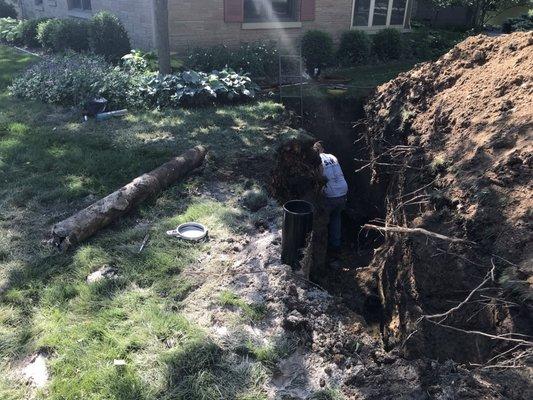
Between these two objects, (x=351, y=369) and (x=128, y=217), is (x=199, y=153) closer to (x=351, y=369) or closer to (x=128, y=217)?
(x=128, y=217)

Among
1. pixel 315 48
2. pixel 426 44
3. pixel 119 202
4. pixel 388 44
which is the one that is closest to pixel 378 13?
pixel 388 44

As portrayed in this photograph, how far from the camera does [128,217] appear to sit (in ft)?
17.4

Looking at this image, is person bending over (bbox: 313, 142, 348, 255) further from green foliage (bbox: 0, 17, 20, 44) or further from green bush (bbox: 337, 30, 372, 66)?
green foliage (bbox: 0, 17, 20, 44)

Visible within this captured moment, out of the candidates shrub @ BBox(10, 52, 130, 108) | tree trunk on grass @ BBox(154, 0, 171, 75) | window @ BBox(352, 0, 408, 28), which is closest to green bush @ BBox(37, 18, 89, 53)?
shrub @ BBox(10, 52, 130, 108)

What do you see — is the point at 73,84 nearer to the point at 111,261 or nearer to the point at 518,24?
the point at 111,261

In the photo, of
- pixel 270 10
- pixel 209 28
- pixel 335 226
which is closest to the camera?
pixel 335 226

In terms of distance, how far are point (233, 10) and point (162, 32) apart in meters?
3.38

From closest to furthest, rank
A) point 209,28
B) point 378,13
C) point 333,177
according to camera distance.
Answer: point 333,177 → point 209,28 → point 378,13

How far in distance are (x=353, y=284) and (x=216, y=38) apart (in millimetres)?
9324

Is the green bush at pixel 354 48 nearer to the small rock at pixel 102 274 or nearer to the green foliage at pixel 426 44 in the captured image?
the green foliage at pixel 426 44

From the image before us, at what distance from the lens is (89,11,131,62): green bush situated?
12094 mm

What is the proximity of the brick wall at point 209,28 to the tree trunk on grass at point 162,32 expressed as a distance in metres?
2.28

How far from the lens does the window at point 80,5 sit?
16.0 meters

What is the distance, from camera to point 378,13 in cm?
1529
